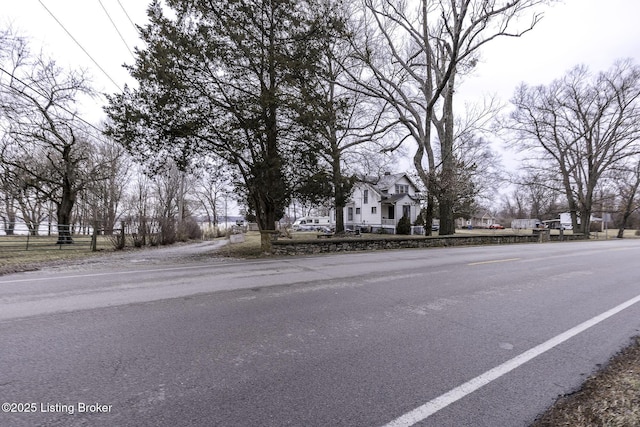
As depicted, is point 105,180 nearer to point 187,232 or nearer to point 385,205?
point 187,232

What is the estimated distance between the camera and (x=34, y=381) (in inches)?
109

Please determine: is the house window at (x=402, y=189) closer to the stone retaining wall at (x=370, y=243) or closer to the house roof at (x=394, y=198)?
the house roof at (x=394, y=198)

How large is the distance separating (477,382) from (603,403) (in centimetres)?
94

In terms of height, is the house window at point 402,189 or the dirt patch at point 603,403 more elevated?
the house window at point 402,189

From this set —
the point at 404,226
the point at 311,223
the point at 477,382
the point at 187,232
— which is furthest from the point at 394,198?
the point at 477,382

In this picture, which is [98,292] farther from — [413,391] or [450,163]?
[450,163]

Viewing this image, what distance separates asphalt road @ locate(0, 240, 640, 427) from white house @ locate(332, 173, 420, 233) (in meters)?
30.9

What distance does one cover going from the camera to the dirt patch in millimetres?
2355

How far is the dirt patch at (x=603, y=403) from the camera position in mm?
2355

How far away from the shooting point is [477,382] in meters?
2.88

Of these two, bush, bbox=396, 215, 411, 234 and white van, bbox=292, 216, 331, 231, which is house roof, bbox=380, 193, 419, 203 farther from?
white van, bbox=292, 216, 331, 231

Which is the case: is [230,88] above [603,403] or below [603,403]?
above

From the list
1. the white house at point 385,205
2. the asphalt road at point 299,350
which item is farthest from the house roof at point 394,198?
the asphalt road at point 299,350

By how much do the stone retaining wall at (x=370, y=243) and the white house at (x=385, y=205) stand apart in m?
14.9
